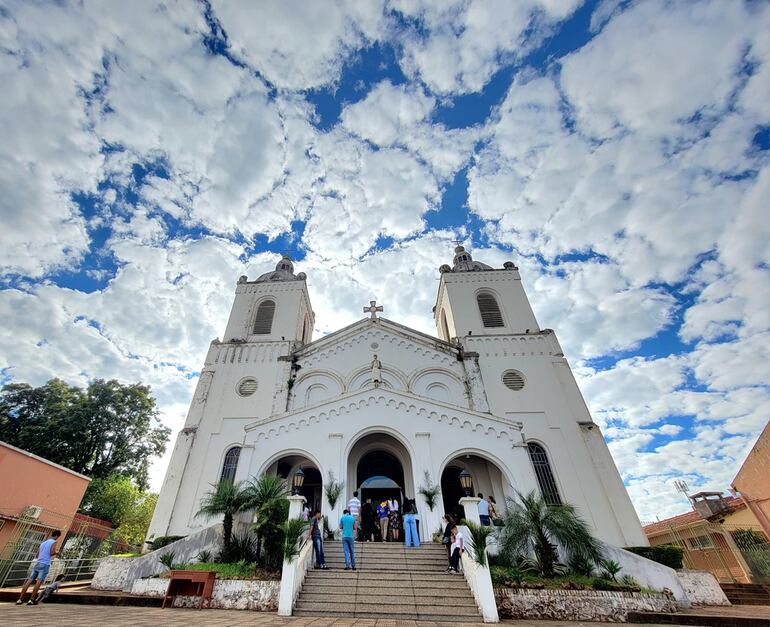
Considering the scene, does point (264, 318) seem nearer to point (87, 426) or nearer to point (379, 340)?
point (379, 340)

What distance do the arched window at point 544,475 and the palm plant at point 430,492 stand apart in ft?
19.3

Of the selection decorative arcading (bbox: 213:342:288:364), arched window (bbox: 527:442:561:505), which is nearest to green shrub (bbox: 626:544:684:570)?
arched window (bbox: 527:442:561:505)

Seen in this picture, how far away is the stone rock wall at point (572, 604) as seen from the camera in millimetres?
8430

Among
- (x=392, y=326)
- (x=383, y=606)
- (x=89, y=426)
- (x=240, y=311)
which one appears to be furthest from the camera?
(x=89, y=426)

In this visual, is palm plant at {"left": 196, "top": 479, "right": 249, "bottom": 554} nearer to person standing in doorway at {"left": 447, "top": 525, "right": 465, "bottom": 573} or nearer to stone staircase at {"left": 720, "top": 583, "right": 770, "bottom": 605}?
person standing in doorway at {"left": 447, "top": 525, "right": 465, "bottom": 573}

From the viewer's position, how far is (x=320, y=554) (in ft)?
31.9

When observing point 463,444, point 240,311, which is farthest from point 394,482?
point 240,311

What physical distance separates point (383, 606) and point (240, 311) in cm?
1904

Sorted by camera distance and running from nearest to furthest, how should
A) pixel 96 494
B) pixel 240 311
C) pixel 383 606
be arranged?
pixel 383 606
pixel 240 311
pixel 96 494

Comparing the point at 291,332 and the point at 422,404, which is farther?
the point at 291,332

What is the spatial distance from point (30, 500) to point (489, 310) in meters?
22.2

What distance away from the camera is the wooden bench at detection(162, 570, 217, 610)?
8789 mm

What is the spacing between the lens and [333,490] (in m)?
12.5

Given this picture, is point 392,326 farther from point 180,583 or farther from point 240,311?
point 180,583
